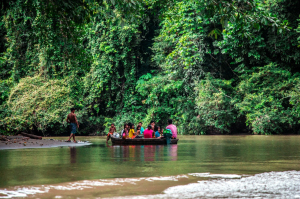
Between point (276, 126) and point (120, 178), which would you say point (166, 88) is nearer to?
point (276, 126)

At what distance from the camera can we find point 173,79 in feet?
115

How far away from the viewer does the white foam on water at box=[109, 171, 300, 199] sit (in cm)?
536

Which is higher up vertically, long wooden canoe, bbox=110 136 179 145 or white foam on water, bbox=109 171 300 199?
long wooden canoe, bbox=110 136 179 145

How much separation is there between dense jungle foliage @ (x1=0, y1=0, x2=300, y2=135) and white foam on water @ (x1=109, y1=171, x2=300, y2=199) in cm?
1727

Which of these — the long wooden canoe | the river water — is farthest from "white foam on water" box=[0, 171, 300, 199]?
the long wooden canoe

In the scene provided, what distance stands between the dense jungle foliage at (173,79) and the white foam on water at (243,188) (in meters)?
17.3

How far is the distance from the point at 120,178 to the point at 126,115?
A: 30.7m

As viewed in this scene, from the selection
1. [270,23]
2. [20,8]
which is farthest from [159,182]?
[20,8]

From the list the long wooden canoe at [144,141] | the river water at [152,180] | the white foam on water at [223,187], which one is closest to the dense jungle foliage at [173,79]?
the long wooden canoe at [144,141]

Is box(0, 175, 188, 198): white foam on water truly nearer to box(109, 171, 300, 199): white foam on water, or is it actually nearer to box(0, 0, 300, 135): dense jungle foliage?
box(109, 171, 300, 199): white foam on water

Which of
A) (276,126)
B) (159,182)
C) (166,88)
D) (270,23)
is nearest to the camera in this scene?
(159,182)

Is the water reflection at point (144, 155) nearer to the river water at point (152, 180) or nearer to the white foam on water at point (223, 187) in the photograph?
the river water at point (152, 180)

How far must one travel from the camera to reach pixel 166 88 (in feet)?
111

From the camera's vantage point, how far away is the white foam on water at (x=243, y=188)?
211 inches
